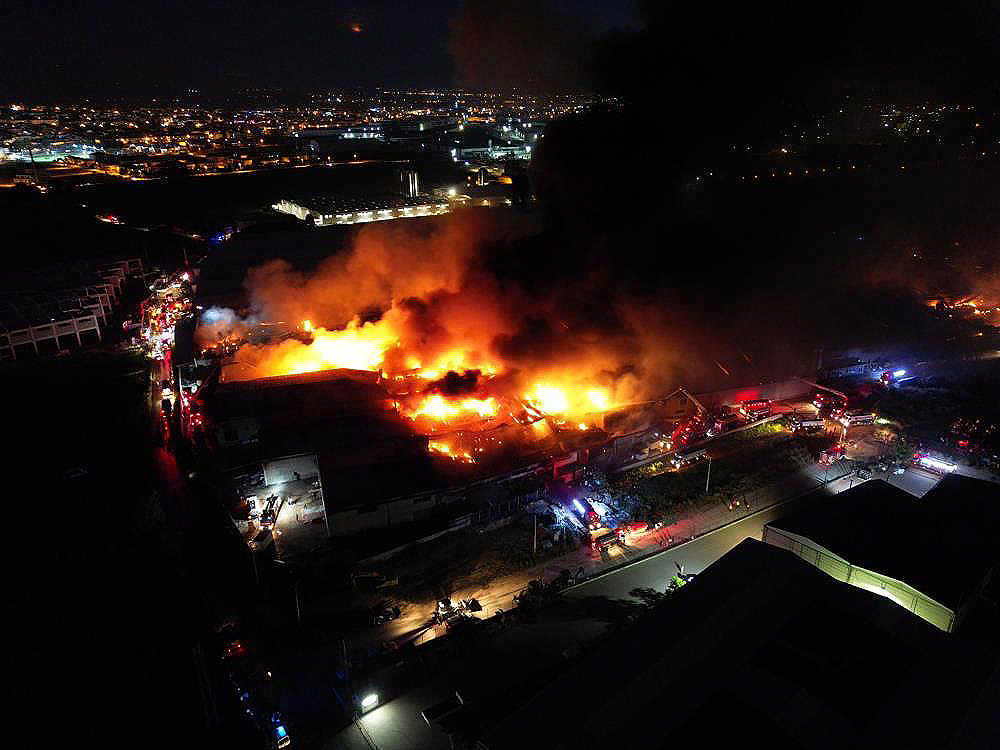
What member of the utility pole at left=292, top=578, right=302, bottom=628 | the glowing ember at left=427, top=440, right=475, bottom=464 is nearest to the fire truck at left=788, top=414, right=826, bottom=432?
the glowing ember at left=427, top=440, right=475, bottom=464

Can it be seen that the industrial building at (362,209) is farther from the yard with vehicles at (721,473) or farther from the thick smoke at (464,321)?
the yard with vehicles at (721,473)

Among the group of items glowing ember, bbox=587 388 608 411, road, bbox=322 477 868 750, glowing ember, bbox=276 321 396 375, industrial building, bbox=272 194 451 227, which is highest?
industrial building, bbox=272 194 451 227

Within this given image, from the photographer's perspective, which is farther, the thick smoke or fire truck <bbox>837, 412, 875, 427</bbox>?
the thick smoke

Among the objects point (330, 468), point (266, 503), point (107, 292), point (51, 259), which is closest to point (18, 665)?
point (266, 503)

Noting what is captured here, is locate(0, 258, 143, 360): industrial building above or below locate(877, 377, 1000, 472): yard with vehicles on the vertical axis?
above

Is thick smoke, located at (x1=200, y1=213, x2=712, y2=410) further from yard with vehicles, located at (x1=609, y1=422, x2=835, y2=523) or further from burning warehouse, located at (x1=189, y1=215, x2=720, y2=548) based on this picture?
yard with vehicles, located at (x1=609, y1=422, x2=835, y2=523)

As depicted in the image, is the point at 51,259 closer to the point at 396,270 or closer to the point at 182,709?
the point at 396,270

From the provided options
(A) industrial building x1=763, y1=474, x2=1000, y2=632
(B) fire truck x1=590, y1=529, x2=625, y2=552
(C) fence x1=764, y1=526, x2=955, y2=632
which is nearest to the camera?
(C) fence x1=764, y1=526, x2=955, y2=632

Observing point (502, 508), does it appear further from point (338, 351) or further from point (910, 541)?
point (338, 351)
